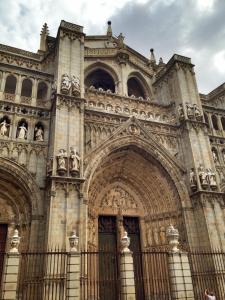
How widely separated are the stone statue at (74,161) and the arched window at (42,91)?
197 inches

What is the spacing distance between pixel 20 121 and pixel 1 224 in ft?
18.5

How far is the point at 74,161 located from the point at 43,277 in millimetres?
5515

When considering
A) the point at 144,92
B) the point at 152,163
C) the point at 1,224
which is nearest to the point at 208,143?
the point at 152,163

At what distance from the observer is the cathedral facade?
13.7 meters

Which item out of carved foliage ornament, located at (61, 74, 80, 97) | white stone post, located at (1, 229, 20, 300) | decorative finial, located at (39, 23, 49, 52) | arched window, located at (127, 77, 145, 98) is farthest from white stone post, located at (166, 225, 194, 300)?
decorative finial, located at (39, 23, 49, 52)

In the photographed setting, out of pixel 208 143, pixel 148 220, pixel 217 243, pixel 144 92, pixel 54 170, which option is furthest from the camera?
pixel 144 92

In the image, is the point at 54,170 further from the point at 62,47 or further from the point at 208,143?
the point at 208,143

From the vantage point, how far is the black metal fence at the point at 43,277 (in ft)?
36.3

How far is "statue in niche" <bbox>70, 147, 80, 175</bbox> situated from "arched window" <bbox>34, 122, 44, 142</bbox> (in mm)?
2068

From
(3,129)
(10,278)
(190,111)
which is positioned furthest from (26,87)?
(10,278)

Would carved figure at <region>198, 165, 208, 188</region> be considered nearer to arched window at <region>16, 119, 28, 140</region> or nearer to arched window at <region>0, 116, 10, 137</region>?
arched window at <region>16, 119, 28, 140</region>

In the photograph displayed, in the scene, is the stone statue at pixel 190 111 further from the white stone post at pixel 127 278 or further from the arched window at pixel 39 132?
the white stone post at pixel 127 278

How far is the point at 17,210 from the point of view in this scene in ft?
46.0

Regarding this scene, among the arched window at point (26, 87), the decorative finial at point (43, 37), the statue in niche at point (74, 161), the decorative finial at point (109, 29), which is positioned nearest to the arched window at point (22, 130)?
the statue in niche at point (74, 161)
